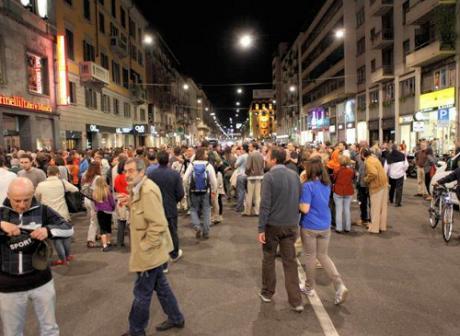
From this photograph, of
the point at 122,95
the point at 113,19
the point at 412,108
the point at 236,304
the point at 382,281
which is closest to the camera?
the point at 236,304

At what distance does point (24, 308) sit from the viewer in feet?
11.6

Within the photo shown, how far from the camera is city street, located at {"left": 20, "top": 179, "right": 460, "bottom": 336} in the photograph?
4.73 m

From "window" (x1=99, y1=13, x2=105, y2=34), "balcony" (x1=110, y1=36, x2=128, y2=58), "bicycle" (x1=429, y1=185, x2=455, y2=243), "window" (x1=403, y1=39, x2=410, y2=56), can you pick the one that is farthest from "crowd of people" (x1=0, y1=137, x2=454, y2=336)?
"balcony" (x1=110, y1=36, x2=128, y2=58)

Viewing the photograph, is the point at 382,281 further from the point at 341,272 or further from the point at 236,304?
the point at 236,304

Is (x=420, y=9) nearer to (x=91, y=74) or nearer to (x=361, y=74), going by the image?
(x=361, y=74)

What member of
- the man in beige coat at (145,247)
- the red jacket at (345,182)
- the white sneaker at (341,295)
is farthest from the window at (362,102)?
the man in beige coat at (145,247)

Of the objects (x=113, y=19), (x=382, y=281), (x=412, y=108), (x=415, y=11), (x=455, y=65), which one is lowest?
(x=382, y=281)

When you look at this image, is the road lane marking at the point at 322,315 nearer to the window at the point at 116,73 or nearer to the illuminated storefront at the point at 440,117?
the illuminated storefront at the point at 440,117

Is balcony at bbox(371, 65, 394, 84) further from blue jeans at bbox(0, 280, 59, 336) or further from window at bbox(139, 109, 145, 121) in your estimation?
blue jeans at bbox(0, 280, 59, 336)

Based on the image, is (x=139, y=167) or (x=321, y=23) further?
(x=321, y=23)

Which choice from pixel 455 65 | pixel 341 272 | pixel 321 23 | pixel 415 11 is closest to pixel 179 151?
pixel 341 272

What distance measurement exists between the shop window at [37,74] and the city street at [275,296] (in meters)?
15.4

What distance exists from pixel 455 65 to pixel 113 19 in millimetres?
26662

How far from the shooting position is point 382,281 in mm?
6176
